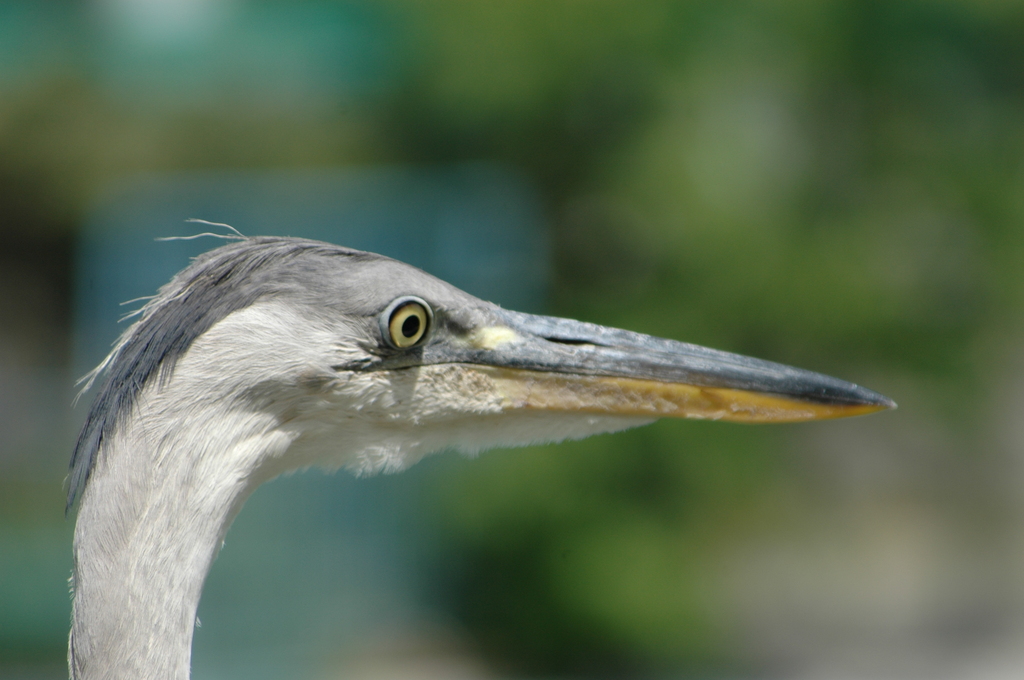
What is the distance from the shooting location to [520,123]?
7.44 metres

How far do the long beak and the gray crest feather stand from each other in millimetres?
403

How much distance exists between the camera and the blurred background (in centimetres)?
707

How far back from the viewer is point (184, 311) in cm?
189

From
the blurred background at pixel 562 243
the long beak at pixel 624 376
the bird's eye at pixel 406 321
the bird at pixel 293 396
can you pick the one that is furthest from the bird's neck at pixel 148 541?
the blurred background at pixel 562 243

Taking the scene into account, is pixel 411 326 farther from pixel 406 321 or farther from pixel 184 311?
pixel 184 311

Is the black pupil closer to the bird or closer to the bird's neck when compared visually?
the bird

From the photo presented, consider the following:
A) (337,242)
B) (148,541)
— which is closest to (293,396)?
(148,541)

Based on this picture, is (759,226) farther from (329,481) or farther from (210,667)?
(210,667)

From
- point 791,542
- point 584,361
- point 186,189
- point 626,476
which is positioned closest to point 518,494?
point 626,476

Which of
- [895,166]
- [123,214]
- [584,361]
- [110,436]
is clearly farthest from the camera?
[123,214]

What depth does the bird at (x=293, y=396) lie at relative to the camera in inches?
69.2

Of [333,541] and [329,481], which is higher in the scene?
[329,481]

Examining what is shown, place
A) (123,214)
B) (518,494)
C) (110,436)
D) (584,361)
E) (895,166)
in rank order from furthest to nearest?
(123,214), (895,166), (518,494), (584,361), (110,436)

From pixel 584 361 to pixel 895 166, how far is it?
634 centimetres
